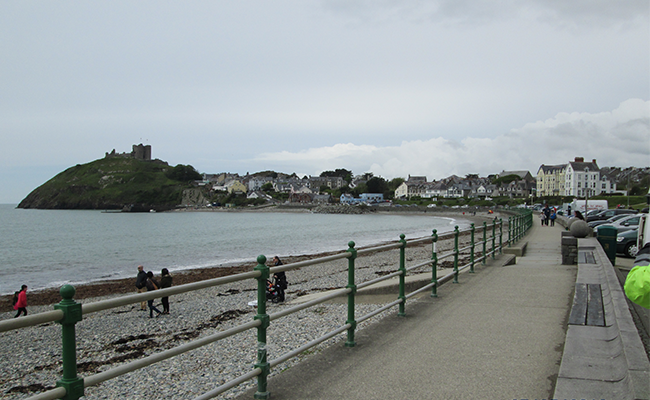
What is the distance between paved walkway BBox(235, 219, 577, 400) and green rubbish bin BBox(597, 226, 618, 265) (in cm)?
704

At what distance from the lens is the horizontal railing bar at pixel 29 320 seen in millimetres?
2428

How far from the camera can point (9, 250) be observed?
4759 cm

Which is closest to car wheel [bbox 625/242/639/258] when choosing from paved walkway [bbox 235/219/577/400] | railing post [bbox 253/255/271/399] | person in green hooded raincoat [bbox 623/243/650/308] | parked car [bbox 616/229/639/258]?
parked car [bbox 616/229/639/258]

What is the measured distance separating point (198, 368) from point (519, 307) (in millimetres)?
5451

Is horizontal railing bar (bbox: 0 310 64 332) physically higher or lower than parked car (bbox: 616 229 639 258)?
higher

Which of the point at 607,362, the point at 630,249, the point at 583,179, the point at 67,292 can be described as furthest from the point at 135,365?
the point at 583,179

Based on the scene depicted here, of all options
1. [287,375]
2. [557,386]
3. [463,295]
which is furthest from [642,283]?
[463,295]

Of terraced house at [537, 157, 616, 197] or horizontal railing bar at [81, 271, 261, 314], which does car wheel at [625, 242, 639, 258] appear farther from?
terraced house at [537, 157, 616, 197]

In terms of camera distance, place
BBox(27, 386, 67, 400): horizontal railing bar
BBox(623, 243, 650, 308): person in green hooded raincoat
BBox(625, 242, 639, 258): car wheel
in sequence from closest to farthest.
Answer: BBox(27, 386, 67, 400): horizontal railing bar < BBox(623, 243, 650, 308): person in green hooded raincoat < BBox(625, 242, 639, 258): car wheel

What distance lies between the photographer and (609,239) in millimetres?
14539

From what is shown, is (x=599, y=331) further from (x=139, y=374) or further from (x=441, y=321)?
(x=139, y=374)

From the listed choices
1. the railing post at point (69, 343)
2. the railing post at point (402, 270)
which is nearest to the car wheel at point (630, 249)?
the railing post at point (402, 270)

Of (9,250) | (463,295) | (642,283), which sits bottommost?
(9,250)

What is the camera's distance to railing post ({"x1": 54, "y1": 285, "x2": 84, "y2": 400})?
8.73ft
